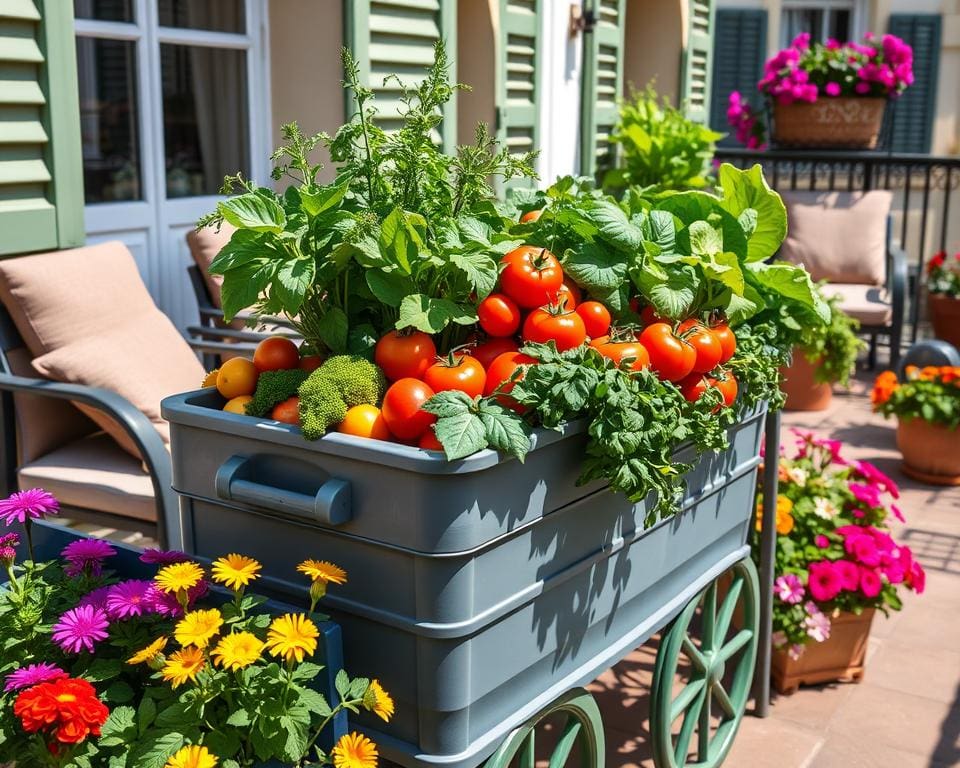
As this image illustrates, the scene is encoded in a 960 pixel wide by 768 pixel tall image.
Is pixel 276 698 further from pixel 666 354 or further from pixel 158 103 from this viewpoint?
pixel 158 103

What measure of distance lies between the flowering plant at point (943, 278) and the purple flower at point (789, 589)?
4951 millimetres

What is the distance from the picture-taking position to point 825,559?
3.07m

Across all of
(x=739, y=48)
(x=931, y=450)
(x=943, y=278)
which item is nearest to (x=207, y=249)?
(x=931, y=450)

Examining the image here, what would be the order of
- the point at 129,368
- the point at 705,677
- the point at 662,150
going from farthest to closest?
the point at 662,150 < the point at 129,368 < the point at 705,677

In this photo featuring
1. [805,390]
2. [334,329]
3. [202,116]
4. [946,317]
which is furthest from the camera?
[946,317]

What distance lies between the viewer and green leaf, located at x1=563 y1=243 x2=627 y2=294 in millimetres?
1811

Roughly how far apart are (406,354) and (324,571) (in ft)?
1.12

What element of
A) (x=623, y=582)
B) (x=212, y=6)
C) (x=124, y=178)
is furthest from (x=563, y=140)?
(x=623, y=582)

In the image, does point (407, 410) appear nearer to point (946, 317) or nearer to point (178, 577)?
point (178, 577)

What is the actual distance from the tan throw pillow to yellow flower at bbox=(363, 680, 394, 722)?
157 centimetres


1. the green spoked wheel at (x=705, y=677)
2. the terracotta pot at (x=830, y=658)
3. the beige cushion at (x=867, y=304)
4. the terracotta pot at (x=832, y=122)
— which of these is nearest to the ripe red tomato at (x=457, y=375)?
the green spoked wheel at (x=705, y=677)

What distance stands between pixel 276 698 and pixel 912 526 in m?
3.64

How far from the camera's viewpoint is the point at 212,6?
420 centimetres

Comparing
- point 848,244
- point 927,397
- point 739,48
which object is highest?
point 739,48
